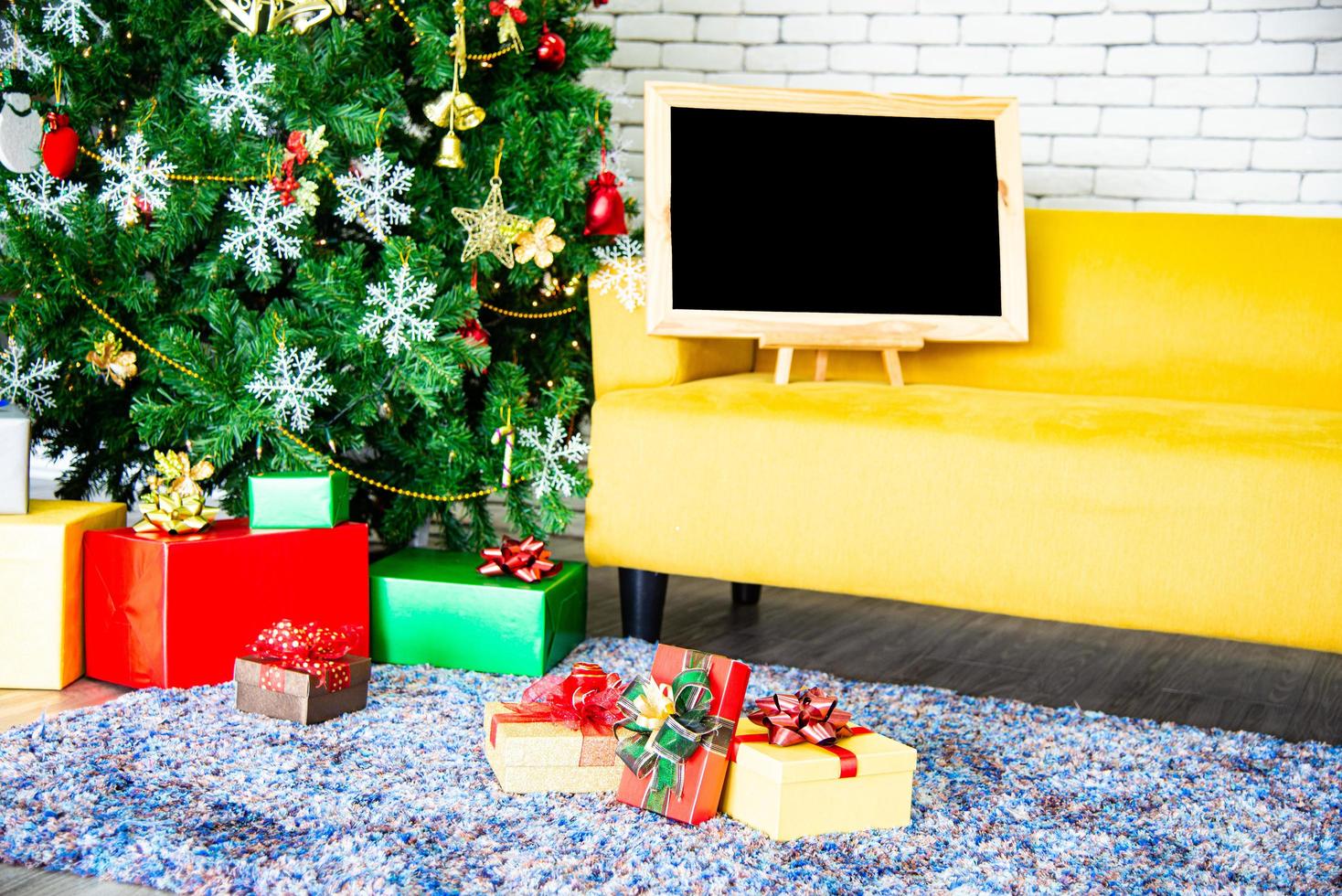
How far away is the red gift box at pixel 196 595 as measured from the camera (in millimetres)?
1627

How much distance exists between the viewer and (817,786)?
1.25 metres

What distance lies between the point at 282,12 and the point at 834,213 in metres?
0.95

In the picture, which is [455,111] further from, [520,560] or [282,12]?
[520,560]

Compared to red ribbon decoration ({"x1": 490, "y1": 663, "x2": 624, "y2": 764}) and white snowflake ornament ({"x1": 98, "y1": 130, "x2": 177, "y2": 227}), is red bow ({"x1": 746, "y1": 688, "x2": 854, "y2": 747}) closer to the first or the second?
red ribbon decoration ({"x1": 490, "y1": 663, "x2": 624, "y2": 764})

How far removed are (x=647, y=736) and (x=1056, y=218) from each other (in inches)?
56.1

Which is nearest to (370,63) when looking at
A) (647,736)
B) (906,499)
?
(906,499)

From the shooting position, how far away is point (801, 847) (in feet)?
4.02

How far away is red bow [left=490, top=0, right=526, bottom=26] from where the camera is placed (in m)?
1.91

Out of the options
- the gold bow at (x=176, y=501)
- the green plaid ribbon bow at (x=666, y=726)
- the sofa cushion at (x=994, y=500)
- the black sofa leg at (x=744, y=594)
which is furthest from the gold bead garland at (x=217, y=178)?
the black sofa leg at (x=744, y=594)

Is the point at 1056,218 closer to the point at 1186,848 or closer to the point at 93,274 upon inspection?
the point at 1186,848

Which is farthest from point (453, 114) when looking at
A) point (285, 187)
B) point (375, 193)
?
point (285, 187)

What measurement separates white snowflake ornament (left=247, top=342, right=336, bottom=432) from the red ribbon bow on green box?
663 mm

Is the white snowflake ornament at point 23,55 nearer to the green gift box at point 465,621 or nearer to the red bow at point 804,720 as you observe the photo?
the green gift box at point 465,621

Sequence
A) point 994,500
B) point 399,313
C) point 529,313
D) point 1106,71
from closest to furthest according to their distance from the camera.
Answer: point 994,500 → point 399,313 → point 529,313 → point 1106,71
